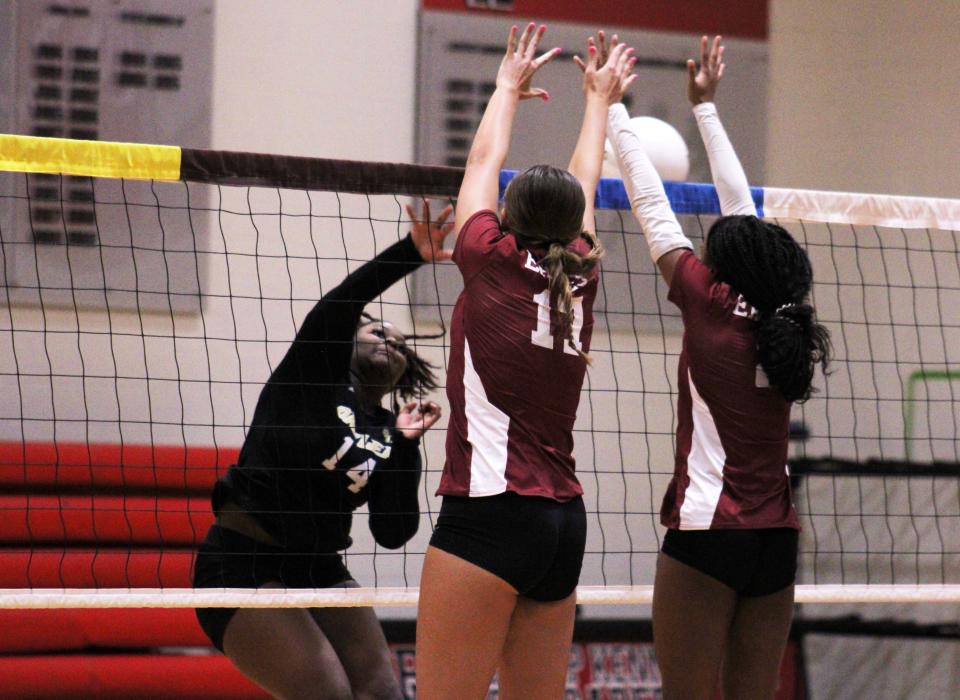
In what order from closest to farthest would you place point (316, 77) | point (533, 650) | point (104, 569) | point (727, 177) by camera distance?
point (533, 650)
point (727, 177)
point (104, 569)
point (316, 77)

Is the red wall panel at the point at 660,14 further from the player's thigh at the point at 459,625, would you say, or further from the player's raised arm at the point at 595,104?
the player's thigh at the point at 459,625

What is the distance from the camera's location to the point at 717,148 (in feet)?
10.3

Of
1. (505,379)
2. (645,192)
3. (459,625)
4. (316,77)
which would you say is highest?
(316,77)

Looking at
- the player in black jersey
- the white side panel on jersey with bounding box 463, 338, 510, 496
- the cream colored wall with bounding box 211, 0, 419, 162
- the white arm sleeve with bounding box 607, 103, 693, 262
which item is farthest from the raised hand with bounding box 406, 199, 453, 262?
the cream colored wall with bounding box 211, 0, 419, 162

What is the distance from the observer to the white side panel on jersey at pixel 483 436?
7.99 ft

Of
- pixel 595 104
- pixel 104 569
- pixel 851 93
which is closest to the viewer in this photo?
pixel 595 104

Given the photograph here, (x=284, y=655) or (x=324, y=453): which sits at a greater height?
(x=324, y=453)

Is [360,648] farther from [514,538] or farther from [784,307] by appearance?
[784,307]

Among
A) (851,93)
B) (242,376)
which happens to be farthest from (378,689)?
(851,93)

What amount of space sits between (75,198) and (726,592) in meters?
4.08

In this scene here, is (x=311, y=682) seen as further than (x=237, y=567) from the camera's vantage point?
No

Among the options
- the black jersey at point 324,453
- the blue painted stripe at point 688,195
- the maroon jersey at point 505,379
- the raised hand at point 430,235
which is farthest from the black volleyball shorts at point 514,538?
the blue painted stripe at point 688,195

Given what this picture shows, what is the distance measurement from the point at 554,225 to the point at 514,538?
2.16 feet

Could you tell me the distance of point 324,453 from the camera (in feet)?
11.1
